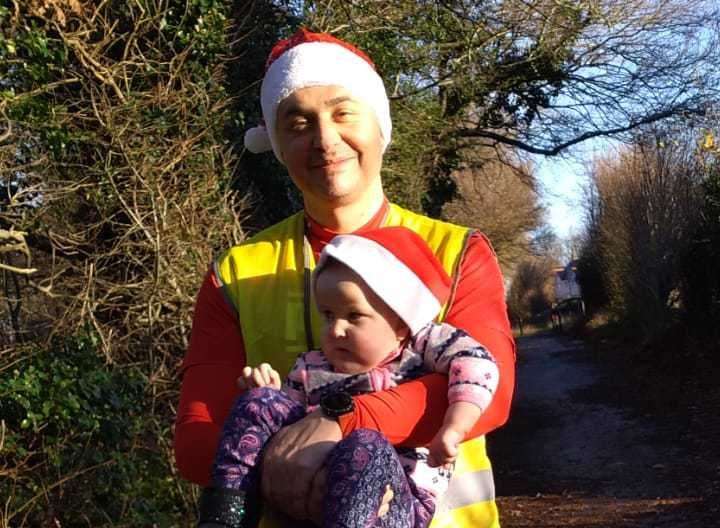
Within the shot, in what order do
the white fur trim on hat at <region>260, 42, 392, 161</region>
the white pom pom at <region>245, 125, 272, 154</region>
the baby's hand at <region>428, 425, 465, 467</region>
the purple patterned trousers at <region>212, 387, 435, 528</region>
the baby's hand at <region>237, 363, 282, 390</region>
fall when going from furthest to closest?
the white pom pom at <region>245, 125, 272, 154</region>
the white fur trim on hat at <region>260, 42, 392, 161</region>
the baby's hand at <region>237, 363, 282, 390</region>
the baby's hand at <region>428, 425, 465, 467</region>
the purple patterned trousers at <region>212, 387, 435, 528</region>

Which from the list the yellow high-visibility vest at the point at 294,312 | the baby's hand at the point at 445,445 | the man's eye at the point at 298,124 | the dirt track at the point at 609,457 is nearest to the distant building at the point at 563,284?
the dirt track at the point at 609,457

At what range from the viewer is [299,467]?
1739 mm

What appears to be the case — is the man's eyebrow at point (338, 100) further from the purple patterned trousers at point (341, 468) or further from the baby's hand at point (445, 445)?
the baby's hand at point (445, 445)

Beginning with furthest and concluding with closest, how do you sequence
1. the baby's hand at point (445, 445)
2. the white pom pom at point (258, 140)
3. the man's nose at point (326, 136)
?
the white pom pom at point (258, 140) → the man's nose at point (326, 136) → the baby's hand at point (445, 445)

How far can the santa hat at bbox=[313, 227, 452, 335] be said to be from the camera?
6.25ft

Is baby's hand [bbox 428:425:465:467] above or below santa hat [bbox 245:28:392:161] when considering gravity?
below

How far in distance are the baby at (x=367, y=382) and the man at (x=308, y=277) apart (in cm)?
8

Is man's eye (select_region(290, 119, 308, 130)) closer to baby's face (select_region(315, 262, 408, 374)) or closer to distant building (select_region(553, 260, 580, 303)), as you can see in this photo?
baby's face (select_region(315, 262, 408, 374))

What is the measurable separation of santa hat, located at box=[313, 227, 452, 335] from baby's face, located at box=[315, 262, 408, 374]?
31 millimetres

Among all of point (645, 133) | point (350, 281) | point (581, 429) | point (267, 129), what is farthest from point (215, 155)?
point (645, 133)

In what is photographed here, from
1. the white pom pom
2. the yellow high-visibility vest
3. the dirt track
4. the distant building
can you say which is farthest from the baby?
the distant building

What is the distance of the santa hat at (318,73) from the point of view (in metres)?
2.16

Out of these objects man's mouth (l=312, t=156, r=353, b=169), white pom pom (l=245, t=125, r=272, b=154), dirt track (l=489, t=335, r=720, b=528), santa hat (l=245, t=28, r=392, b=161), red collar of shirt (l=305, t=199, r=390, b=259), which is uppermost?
santa hat (l=245, t=28, r=392, b=161)

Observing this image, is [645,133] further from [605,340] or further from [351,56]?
[351,56]
